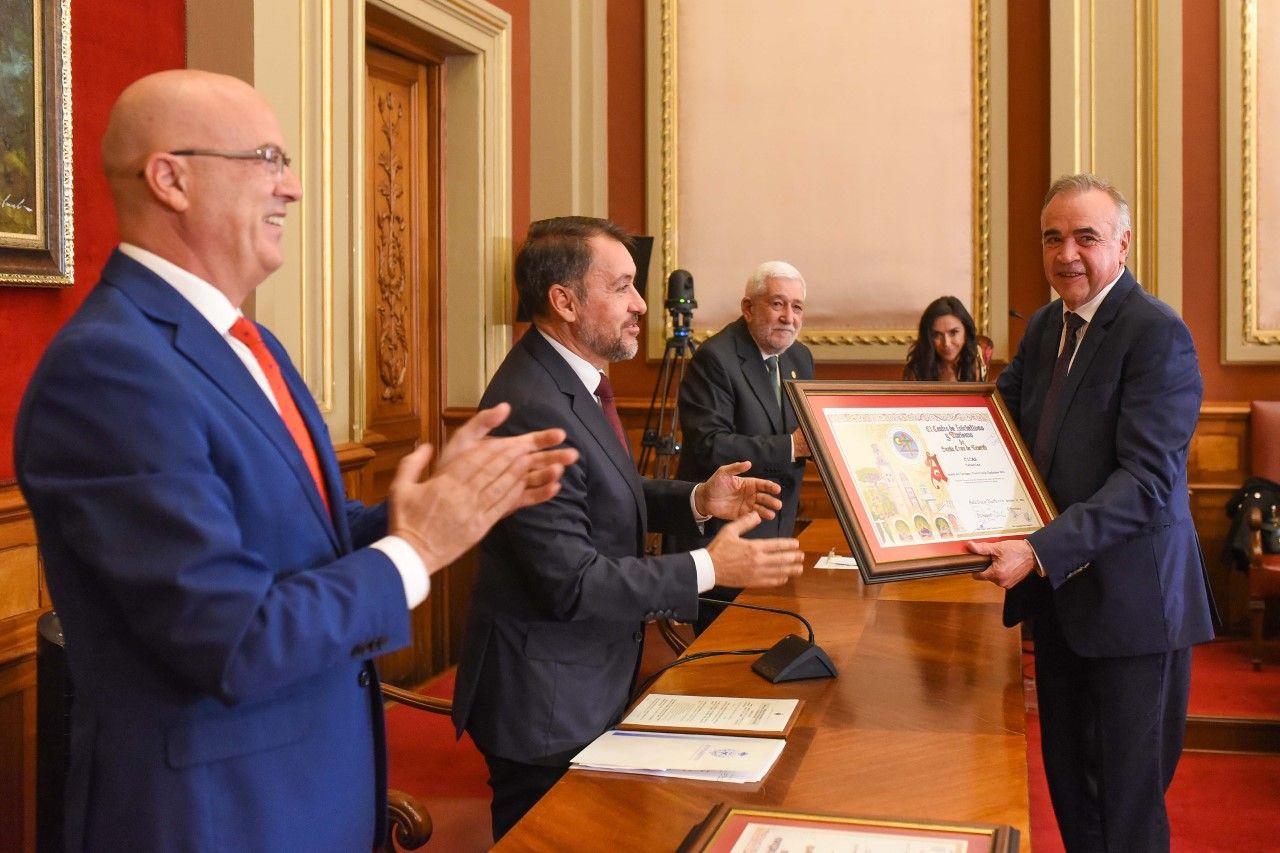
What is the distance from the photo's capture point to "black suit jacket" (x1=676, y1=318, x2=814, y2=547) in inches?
152

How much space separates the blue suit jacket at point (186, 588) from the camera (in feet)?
3.94

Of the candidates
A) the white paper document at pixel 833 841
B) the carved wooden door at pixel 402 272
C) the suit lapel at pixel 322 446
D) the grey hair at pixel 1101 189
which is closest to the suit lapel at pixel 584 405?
the suit lapel at pixel 322 446

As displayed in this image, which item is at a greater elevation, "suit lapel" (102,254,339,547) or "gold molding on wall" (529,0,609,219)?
"gold molding on wall" (529,0,609,219)

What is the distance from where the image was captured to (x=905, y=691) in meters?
2.09

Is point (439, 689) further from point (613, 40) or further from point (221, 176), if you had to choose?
point (221, 176)

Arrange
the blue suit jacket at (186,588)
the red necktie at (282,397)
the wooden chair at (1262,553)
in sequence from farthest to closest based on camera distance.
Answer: the wooden chair at (1262,553) < the red necktie at (282,397) < the blue suit jacket at (186,588)

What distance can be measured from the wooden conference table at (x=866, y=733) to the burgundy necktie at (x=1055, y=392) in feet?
1.29

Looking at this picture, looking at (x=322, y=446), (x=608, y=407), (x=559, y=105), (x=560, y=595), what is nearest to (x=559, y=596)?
(x=560, y=595)

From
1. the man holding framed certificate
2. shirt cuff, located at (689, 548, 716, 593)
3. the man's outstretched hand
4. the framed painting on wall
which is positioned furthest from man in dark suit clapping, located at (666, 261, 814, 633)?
the man's outstretched hand

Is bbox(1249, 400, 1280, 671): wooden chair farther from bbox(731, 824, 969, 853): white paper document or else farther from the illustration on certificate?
bbox(731, 824, 969, 853): white paper document

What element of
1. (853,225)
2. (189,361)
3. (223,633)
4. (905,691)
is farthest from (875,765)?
(853,225)

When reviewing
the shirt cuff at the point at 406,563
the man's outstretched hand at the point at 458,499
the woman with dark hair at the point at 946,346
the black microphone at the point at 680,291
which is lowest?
the shirt cuff at the point at 406,563

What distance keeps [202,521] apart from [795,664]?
1233mm

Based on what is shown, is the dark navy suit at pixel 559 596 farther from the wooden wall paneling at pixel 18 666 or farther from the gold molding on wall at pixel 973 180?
the gold molding on wall at pixel 973 180
